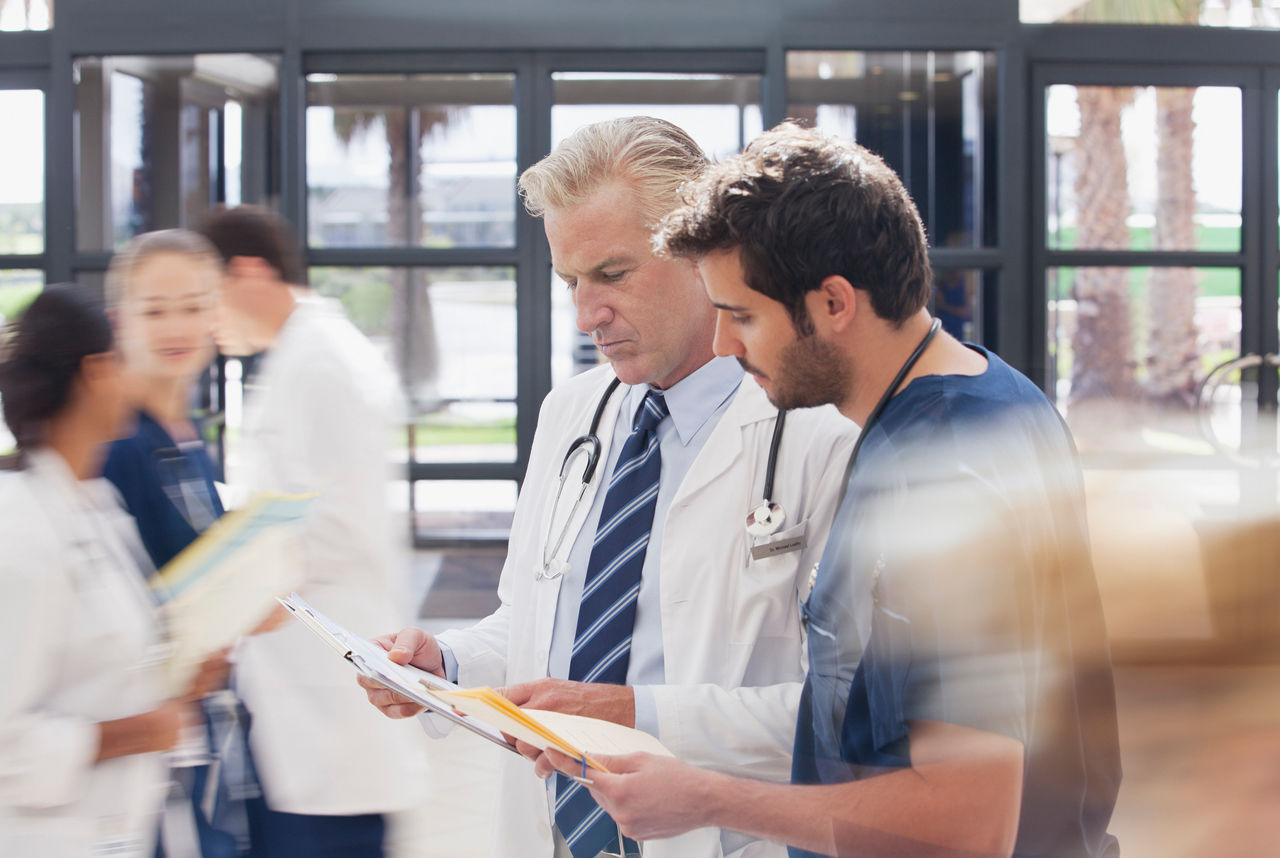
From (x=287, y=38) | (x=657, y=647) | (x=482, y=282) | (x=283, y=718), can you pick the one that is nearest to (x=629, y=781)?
(x=657, y=647)

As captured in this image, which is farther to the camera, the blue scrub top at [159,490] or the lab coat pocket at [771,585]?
the blue scrub top at [159,490]

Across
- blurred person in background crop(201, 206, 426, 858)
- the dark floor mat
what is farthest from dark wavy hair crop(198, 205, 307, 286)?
the dark floor mat

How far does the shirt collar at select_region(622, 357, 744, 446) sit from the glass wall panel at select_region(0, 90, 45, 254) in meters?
4.36

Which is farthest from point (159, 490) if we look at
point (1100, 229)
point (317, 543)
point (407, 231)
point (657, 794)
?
point (1100, 229)

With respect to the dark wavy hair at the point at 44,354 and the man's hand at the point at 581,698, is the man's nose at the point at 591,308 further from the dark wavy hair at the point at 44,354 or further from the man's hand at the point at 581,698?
the dark wavy hair at the point at 44,354

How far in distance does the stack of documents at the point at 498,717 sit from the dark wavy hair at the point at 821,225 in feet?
1.82

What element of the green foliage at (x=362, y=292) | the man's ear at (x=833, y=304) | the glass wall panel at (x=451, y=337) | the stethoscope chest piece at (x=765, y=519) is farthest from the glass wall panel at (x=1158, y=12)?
the man's ear at (x=833, y=304)

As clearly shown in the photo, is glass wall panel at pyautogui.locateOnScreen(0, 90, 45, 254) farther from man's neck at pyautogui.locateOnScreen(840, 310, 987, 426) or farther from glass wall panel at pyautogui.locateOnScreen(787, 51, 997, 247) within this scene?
man's neck at pyautogui.locateOnScreen(840, 310, 987, 426)

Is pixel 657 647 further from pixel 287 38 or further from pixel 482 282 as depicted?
pixel 287 38

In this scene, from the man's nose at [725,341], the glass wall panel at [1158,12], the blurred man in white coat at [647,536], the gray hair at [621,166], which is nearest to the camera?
the man's nose at [725,341]

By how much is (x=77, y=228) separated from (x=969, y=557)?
16.3 feet

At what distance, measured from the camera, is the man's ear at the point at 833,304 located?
4.10ft

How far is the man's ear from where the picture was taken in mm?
1251

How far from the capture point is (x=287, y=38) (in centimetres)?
485
